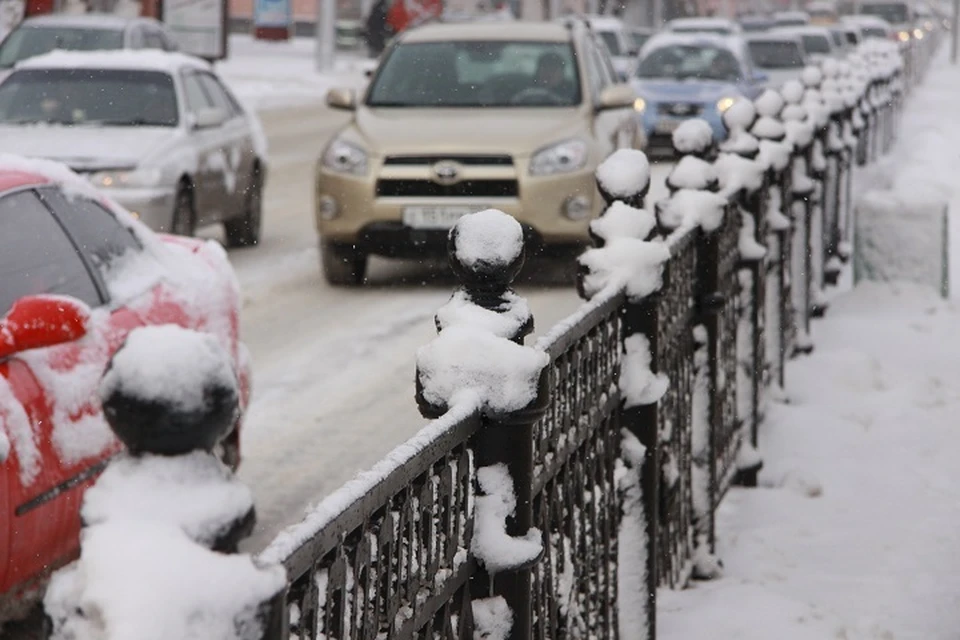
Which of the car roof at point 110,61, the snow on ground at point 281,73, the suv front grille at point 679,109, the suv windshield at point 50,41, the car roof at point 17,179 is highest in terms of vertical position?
the car roof at point 17,179

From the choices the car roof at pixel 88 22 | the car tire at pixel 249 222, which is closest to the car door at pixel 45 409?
the car tire at pixel 249 222

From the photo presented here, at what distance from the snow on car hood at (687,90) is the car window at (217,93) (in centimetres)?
1045

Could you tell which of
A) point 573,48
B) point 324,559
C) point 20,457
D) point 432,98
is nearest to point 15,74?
point 432,98

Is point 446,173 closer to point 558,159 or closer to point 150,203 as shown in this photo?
point 558,159

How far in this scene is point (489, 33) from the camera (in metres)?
14.7

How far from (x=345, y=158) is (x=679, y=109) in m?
12.5

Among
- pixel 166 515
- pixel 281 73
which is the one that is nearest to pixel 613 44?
pixel 281 73

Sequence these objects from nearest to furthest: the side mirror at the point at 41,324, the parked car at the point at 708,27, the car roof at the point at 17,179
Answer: the side mirror at the point at 41,324 < the car roof at the point at 17,179 < the parked car at the point at 708,27

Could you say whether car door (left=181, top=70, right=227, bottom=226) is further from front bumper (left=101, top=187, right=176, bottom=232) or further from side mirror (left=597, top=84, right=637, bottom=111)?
side mirror (left=597, top=84, right=637, bottom=111)

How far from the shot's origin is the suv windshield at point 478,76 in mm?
13961

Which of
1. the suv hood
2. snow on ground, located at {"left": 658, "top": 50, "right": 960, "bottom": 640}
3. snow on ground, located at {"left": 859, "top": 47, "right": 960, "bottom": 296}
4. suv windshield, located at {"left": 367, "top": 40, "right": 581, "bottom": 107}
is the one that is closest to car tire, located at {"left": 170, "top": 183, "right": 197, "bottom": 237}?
the suv hood

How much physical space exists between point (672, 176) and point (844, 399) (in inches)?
124

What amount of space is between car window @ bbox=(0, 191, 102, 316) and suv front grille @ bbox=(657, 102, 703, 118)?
64.6 feet

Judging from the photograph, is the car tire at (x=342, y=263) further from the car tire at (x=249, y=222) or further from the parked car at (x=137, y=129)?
the car tire at (x=249, y=222)
